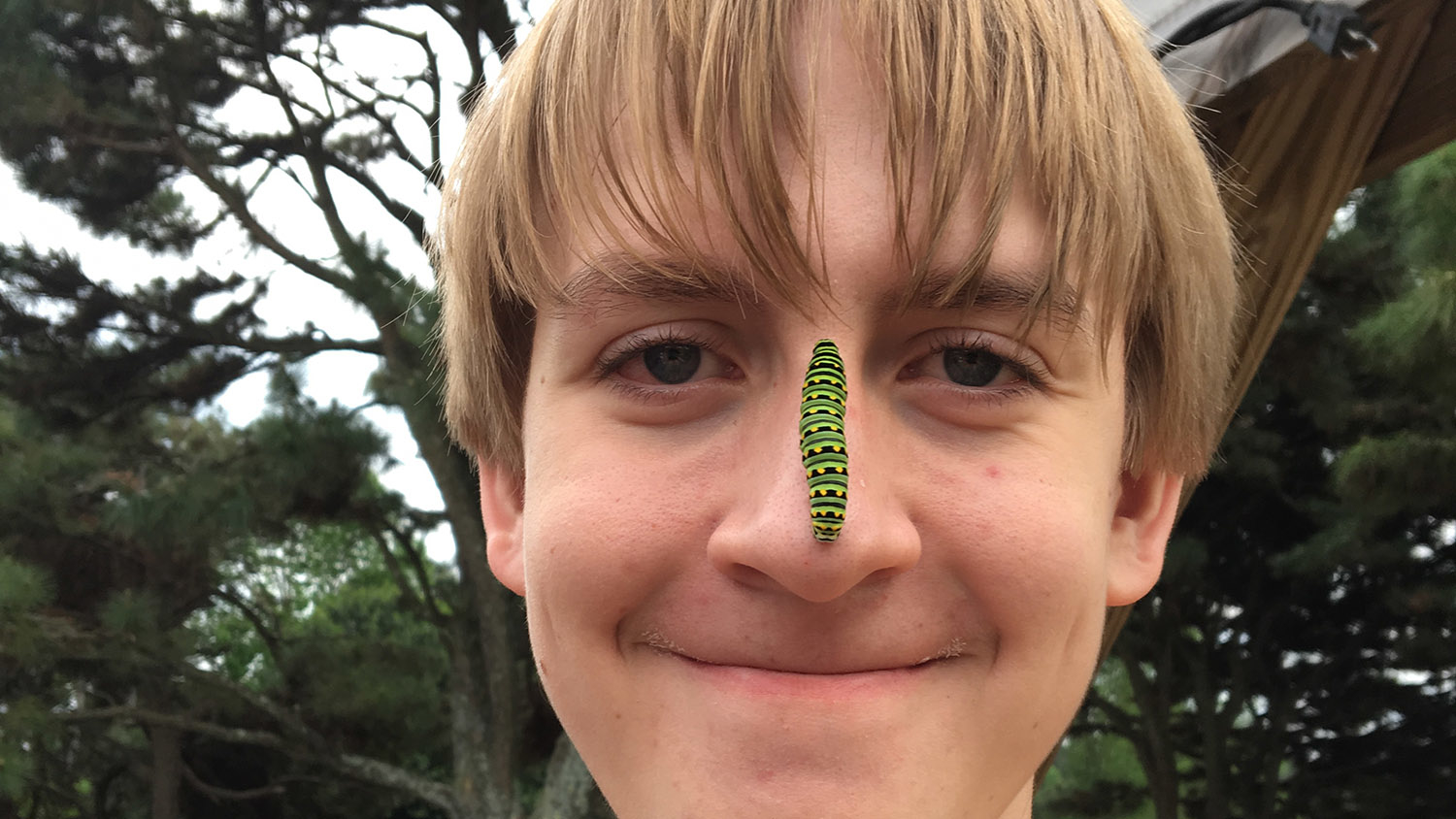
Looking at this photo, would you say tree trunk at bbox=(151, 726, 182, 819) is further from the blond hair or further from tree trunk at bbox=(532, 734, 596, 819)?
the blond hair

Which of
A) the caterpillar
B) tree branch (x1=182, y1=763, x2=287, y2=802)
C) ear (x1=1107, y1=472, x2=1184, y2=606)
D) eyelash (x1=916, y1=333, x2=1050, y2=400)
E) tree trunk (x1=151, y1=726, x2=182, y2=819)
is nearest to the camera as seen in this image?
the caterpillar

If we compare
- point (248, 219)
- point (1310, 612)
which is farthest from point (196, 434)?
point (1310, 612)

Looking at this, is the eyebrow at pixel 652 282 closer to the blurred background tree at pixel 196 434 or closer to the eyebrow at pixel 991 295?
the eyebrow at pixel 991 295

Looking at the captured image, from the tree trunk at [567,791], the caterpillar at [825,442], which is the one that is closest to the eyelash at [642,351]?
the caterpillar at [825,442]

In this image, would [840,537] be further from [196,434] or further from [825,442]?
[196,434]

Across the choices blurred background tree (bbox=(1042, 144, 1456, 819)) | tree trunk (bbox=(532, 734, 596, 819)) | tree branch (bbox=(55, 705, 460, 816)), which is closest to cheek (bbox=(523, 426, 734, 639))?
blurred background tree (bbox=(1042, 144, 1456, 819))

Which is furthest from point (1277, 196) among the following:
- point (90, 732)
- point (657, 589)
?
point (90, 732)

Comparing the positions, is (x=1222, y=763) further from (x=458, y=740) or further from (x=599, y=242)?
(x=599, y=242)
